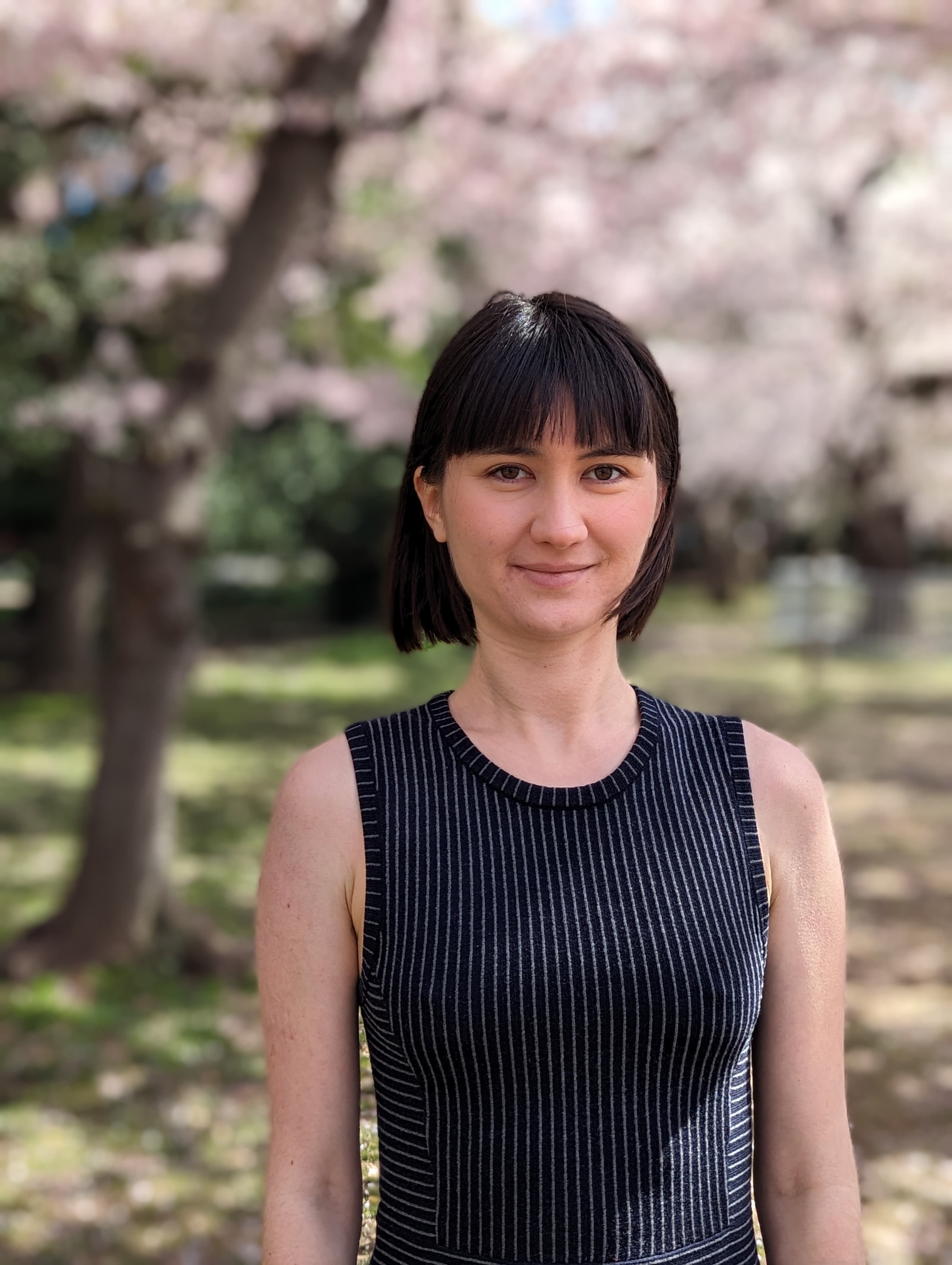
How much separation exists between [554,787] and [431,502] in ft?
1.31

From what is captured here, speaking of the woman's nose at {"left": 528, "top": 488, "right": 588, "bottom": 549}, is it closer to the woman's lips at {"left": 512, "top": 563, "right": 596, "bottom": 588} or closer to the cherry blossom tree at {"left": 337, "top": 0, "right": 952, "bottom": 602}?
the woman's lips at {"left": 512, "top": 563, "right": 596, "bottom": 588}

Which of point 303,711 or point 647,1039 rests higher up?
point 303,711

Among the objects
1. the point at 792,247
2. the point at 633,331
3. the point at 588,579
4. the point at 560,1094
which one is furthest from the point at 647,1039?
the point at 792,247

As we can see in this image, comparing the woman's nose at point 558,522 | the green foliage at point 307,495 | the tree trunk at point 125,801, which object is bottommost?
the woman's nose at point 558,522

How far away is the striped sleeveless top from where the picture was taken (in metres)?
1.59

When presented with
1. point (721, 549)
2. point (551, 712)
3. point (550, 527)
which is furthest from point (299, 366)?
point (721, 549)

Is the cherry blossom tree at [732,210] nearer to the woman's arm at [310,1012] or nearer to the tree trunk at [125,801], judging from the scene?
the tree trunk at [125,801]

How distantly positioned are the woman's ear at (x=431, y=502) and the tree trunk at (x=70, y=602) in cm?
1439

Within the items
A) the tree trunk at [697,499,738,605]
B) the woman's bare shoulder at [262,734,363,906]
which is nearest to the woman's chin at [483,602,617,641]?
the woman's bare shoulder at [262,734,363,906]

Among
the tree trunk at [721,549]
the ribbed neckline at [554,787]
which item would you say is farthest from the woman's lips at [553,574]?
the tree trunk at [721,549]

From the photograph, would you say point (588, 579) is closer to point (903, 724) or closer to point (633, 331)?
point (633, 331)

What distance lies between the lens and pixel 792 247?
53.0 ft

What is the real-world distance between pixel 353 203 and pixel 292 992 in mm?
8148

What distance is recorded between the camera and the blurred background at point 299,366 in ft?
18.2
